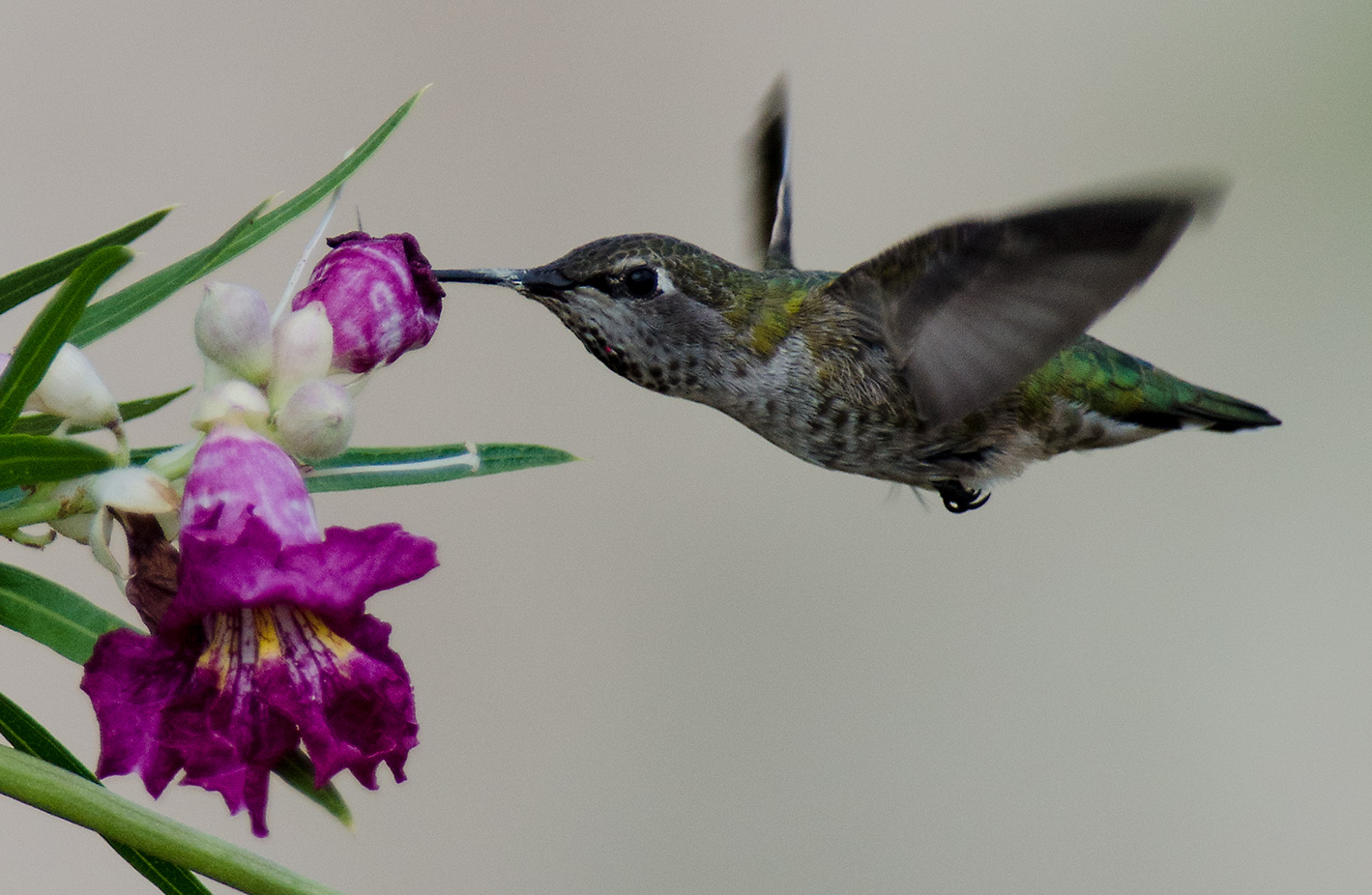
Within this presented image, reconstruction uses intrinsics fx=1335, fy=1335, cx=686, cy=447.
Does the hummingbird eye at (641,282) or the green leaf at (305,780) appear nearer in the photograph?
the green leaf at (305,780)

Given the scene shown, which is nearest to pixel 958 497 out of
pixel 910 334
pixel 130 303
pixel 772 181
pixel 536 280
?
pixel 910 334

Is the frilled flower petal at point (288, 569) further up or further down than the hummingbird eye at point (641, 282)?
further down

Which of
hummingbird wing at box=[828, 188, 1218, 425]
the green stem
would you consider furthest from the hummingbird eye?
the green stem

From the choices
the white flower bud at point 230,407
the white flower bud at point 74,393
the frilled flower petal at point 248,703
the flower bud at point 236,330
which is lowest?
the frilled flower petal at point 248,703

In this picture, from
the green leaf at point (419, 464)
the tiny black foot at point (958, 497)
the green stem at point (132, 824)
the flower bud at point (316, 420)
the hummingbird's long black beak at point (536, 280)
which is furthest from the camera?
the tiny black foot at point (958, 497)

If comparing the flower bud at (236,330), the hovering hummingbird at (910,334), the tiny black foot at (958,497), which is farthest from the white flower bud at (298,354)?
the tiny black foot at (958,497)

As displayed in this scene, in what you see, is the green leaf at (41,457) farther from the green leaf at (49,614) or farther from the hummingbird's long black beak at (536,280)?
the hummingbird's long black beak at (536,280)

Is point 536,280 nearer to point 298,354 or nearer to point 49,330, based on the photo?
point 298,354

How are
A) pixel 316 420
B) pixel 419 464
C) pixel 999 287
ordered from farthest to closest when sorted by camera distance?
pixel 999 287 → pixel 419 464 → pixel 316 420

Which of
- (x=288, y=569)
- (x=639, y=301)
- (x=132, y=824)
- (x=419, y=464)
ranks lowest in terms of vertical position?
(x=132, y=824)
